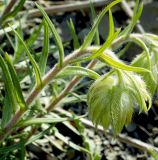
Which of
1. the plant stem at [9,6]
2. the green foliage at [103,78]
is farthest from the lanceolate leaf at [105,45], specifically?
the plant stem at [9,6]

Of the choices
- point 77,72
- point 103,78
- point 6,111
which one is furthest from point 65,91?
point 103,78

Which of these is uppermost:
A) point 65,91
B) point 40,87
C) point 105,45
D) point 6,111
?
point 105,45

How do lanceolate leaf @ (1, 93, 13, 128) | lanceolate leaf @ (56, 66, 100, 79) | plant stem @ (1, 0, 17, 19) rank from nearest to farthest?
lanceolate leaf @ (56, 66, 100, 79) → lanceolate leaf @ (1, 93, 13, 128) → plant stem @ (1, 0, 17, 19)

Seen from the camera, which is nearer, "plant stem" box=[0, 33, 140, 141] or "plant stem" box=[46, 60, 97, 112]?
"plant stem" box=[0, 33, 140, 141]

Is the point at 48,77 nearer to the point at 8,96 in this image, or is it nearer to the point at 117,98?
the point at 8,96

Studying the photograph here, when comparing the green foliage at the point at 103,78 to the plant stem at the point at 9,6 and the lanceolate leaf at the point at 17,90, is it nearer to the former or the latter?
the lanceolate leaf at the point at 17,90

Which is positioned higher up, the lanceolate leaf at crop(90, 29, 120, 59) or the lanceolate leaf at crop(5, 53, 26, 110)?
the lanceolate leaf at crop(90, 29, 120, 59)

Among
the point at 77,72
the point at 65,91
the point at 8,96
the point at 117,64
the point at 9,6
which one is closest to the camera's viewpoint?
the point at 117,64

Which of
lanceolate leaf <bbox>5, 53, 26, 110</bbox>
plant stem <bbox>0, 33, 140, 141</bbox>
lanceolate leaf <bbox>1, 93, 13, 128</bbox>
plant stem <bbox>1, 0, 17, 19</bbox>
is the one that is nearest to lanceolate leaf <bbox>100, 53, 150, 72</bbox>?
plant stem <bbox>0, 33, 140, 141</bbox>

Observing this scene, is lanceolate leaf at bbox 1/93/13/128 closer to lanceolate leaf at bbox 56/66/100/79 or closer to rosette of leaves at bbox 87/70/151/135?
lanceolate leaf at bbox 56/66/100/79
